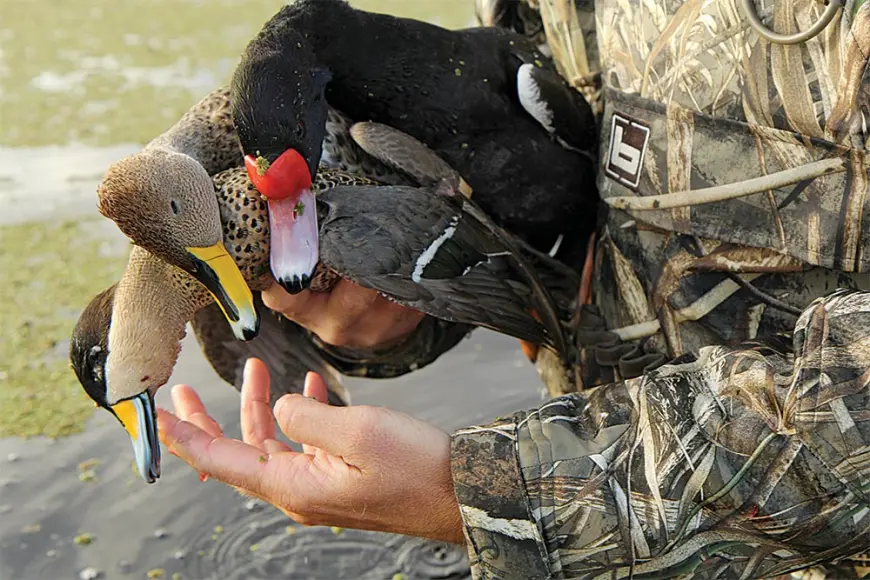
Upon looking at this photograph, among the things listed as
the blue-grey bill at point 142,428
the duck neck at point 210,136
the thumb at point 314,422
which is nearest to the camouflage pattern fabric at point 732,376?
the thumb at point 314,422

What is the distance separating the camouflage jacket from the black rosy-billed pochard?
0.57 m

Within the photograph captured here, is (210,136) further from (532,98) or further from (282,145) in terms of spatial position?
(532,98)

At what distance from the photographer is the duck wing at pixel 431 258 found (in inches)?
82.8

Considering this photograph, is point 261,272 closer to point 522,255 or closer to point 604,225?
point 522,255

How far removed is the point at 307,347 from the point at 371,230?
89cm

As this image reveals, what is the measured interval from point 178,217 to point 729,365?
1227 mm

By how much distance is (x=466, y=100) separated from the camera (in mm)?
2521

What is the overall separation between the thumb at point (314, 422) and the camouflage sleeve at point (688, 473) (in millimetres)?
264

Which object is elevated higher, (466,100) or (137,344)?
(466,100)

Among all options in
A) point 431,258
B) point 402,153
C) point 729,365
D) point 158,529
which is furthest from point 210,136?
point 158,529

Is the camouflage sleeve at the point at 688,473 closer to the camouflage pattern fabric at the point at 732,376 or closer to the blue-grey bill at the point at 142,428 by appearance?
the camouflage pattern fabric at the point at 732,376

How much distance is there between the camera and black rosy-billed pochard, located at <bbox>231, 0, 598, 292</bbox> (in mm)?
2424

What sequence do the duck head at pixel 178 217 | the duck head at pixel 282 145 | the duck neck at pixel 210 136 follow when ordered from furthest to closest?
the duck neck at pixel 210 136 → the duck head at pixel 282 145 → the duck head at pixel 178 217

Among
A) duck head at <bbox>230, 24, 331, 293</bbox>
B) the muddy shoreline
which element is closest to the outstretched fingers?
duck head at <bbox>230, 24, 331, 293</bbox>
